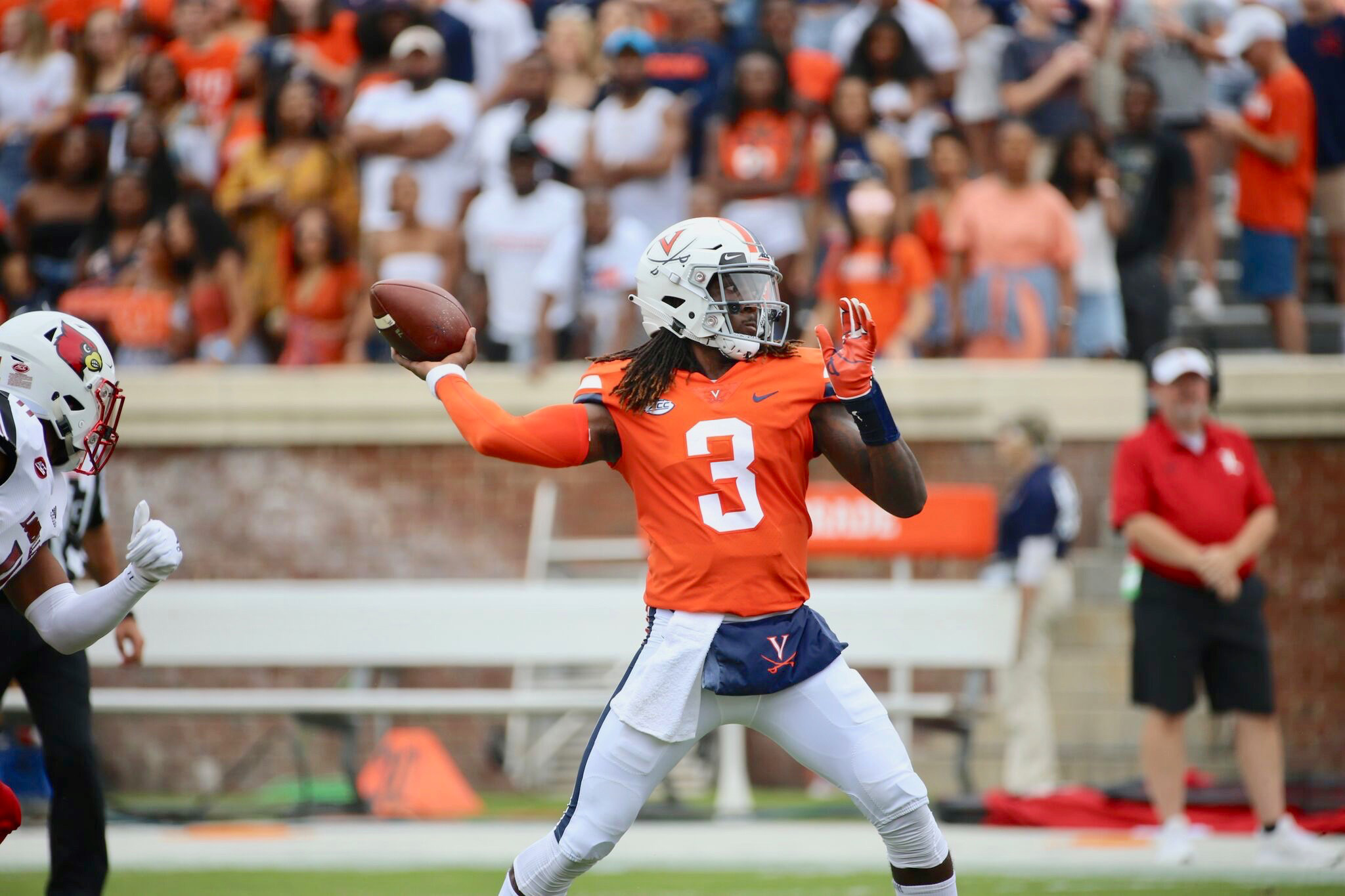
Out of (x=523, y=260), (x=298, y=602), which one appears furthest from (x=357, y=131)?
(x=298, y=602)

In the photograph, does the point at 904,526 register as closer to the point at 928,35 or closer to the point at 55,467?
the point at 928,35

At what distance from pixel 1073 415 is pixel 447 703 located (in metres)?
4.20

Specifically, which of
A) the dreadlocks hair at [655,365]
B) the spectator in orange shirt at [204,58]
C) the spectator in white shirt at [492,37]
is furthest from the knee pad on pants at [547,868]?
the spectator in orange shirt at [204,58]

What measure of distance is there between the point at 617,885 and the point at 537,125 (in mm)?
6083

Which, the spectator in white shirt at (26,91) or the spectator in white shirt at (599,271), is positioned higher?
the spectator in white shirt at (26,91)

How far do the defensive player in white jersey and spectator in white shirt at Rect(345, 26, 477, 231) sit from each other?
6.41 meters

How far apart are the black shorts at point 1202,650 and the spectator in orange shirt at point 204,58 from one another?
7.99 meters

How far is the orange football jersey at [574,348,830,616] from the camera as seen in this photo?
444 centimetres

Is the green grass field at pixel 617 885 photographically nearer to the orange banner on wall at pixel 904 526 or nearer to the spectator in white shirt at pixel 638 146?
the orange banner on wall at pixel 904 526

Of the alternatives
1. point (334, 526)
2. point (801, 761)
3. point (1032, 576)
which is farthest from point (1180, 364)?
point (334, 526)

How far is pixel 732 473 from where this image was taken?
447 cm

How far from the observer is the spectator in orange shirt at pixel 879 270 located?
33.8 feet

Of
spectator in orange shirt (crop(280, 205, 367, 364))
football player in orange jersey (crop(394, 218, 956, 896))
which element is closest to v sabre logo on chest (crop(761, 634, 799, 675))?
football player in orange jersey (crop(394, 218, 956, 896))

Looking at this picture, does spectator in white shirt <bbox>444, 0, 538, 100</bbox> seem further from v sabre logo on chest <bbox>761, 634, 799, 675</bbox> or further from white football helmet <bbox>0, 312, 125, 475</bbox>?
v sabre logo on chest <bbox>761, 634, 799, 675</bbox>
